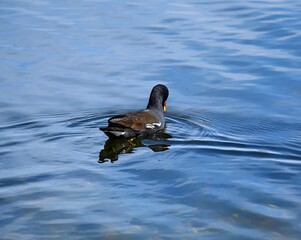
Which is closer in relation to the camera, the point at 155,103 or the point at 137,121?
the point at 137,121

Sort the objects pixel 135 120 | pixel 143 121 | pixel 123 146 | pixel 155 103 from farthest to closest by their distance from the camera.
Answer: pixel 155 103 < pixel 143 121 < pixel 135 120 < pixel 123 146

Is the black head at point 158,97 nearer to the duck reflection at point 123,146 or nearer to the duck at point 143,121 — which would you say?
the duck at point 143,121

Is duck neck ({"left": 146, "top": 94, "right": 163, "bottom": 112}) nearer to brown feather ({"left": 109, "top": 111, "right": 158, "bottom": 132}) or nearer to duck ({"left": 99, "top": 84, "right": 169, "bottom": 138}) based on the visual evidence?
duck ({"left": 99, "top": 84, "right": 169, "bottom": 138})

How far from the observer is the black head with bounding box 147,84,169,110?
1313cm

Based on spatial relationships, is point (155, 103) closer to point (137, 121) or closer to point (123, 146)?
point (137, 121)

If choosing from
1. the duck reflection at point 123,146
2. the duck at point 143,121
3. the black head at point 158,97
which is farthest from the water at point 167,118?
the black head at point 158,97

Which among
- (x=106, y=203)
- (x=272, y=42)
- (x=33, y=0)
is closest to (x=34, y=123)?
(x=106, y=203)

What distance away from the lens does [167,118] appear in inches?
534

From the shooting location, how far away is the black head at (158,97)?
13.1 meters

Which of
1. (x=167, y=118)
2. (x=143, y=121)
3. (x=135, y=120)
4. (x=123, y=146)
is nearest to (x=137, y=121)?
(x=135, y=120)

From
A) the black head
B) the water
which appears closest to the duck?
the black head

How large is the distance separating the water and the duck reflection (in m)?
0.04

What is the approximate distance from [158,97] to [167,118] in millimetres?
477

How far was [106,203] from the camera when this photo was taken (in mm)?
9203
